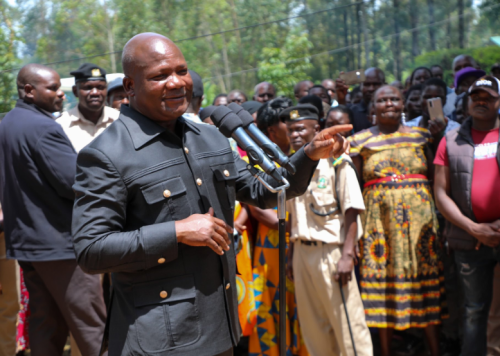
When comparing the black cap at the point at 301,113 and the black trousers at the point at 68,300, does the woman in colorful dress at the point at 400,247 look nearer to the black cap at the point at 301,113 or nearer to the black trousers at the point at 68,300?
the black cap at the point at 301,113

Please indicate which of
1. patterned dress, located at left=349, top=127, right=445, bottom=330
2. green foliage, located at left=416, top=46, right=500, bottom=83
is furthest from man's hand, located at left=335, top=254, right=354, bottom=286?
green foliage, located at left=416, top=46, right=500, bottom=83

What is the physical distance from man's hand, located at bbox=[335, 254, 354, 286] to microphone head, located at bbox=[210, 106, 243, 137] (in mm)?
2156

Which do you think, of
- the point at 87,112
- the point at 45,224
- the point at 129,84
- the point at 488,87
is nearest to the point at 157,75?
the point at 129,84

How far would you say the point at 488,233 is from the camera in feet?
13.4

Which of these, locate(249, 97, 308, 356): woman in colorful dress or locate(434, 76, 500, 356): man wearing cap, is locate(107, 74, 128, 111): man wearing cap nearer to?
locate(249, 97, 308, 356): woman in colorful dress

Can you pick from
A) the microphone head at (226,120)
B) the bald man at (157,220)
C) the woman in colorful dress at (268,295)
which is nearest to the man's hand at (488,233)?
the woman in colorful dress at (268,295)

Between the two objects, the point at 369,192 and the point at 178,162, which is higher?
the point at 178,162

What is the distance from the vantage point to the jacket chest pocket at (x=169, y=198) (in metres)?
2.16

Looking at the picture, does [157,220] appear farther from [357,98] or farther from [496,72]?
[357,98]

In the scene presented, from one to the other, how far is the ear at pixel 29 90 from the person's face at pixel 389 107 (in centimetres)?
297

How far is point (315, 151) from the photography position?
95.3 inches

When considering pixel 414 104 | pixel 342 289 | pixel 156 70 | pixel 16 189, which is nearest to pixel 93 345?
pixel 16 189

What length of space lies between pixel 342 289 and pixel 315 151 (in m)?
2.08

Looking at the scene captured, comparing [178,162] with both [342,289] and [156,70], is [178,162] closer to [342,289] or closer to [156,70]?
[156,70]
